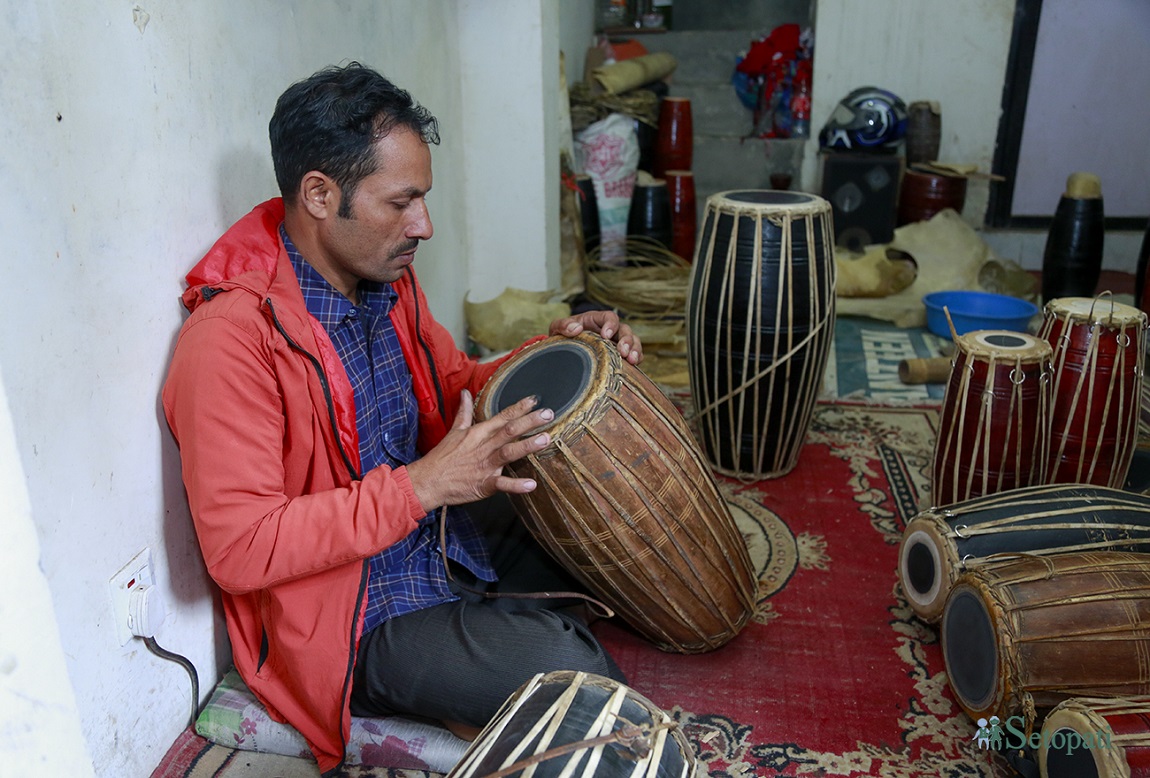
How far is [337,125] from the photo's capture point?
1.46 meters

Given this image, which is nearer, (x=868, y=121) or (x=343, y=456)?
(x=343, y=456)

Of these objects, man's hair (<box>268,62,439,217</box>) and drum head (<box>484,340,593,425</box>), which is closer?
man's hair (<box>268,62,439,217</box>)

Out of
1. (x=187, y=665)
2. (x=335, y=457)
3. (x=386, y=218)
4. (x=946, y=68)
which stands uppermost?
(x=946, y=68)

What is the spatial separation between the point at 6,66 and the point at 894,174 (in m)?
4.50

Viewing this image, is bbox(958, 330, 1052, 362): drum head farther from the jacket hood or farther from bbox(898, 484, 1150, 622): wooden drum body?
the jacket hood

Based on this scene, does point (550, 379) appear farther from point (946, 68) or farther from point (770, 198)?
point (946, 68)

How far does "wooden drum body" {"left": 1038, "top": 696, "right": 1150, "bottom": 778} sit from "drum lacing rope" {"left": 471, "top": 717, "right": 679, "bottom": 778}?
26.7 inches

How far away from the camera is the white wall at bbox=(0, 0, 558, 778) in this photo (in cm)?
120

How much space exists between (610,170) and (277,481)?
363cm

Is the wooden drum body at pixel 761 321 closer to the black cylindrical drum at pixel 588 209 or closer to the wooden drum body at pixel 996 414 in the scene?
the wooden drum body at pixel 996 414

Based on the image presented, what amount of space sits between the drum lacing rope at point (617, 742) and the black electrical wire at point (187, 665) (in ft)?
2.53

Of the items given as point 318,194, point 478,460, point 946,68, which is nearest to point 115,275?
point 318,194

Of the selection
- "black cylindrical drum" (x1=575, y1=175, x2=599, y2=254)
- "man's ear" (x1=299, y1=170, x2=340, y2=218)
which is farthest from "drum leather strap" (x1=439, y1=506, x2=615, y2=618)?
"black cylindrical drum" (x1=575, y1=175, x2=599, y2=254)

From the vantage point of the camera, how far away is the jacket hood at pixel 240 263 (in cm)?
149
